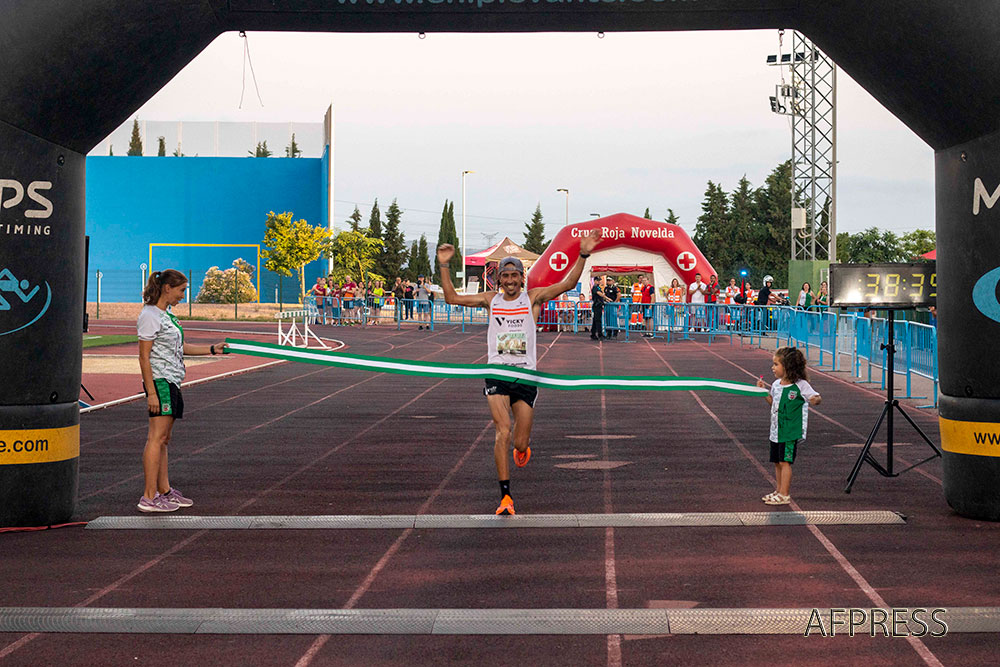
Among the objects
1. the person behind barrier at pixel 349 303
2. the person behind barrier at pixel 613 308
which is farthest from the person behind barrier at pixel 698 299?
the person behind barrier at pixel 349 303

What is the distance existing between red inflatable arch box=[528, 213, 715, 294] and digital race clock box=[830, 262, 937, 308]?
29119mm

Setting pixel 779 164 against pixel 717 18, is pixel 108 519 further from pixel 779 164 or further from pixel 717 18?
pixel 779 164

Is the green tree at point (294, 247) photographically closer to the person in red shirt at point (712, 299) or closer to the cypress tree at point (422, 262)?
the person in red shirt at point (712, 299)

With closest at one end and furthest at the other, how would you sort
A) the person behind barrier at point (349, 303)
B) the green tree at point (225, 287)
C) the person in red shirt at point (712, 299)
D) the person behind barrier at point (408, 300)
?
the person in red shirt at point (712, 299), the person behind barrier at point (408, 300), the person behind barrier at point (349, 303), the green tree at point (225, 287)

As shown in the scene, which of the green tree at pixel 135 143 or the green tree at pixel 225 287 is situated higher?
the green tree at pixel 135 143

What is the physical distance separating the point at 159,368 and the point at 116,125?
6.18ft

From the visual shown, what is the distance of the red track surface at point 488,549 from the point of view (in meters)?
5.16

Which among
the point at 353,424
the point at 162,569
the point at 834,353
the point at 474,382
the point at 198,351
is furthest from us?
the point at 834,353

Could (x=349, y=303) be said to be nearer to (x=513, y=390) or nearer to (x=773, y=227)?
(x=513, y=390)

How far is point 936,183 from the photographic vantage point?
8.21m

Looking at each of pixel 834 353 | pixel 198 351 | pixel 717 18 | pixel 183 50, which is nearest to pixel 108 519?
pixel 198 351

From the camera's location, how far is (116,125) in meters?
8.23

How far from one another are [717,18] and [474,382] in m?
12.2

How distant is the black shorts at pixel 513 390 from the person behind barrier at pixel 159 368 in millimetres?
2187
